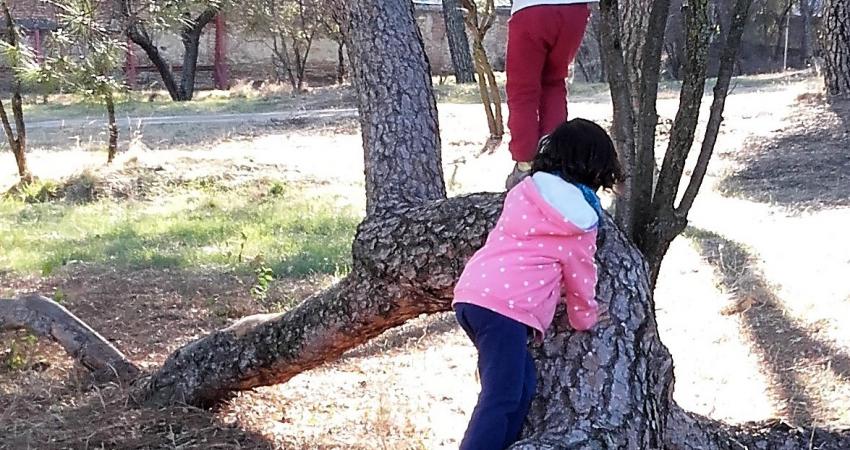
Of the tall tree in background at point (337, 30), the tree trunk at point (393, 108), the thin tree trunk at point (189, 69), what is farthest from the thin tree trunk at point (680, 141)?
the thin tree trunk at point (189, 69)

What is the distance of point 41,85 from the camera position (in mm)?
10055

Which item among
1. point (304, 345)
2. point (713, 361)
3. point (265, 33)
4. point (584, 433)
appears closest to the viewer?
point (584, 433)

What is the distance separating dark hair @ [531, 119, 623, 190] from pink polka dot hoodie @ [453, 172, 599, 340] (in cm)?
5

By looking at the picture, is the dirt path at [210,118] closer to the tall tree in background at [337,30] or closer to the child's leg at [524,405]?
the tall tree in background at [337,30]

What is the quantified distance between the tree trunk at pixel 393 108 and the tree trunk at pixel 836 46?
24.4ft

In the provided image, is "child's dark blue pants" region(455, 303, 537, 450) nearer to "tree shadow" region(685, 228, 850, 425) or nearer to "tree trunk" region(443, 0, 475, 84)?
"tree shadow" region(685, 228, 850, 425)

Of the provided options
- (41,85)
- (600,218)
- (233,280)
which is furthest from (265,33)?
(600,218)

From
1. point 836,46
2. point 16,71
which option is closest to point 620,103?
point 836,46

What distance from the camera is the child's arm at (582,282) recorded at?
2672 mm

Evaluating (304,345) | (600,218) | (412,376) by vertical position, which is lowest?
(412,376)

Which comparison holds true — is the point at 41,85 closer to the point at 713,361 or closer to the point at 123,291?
the point at 123,291

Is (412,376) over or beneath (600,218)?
beneath

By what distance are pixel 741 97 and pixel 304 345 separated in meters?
11.6

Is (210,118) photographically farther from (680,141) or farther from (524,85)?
(680,141)
